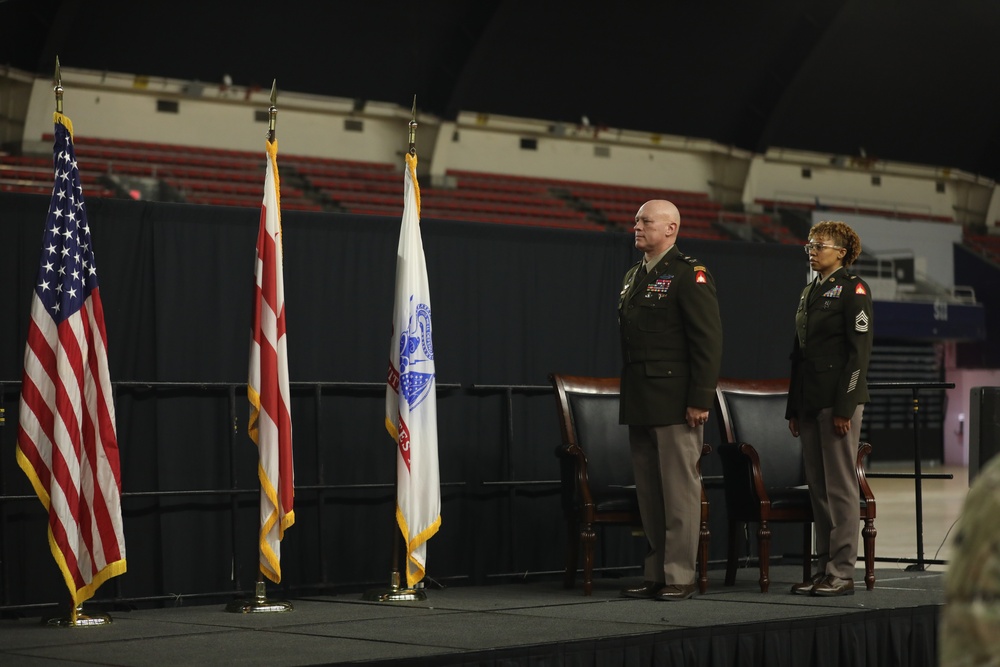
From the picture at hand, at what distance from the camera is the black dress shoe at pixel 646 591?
5051 millimetres

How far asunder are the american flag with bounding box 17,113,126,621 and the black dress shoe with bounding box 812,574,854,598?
249cm

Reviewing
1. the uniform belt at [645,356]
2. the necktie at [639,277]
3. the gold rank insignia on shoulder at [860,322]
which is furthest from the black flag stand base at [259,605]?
the gold rank insignia on shoulder at [860,322]

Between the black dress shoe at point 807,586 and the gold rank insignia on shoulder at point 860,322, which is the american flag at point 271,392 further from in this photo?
the gold rank insignia on shoulder at point 860,322

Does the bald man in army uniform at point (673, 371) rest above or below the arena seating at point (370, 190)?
below

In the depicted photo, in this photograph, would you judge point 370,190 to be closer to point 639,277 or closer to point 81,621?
point 639,277

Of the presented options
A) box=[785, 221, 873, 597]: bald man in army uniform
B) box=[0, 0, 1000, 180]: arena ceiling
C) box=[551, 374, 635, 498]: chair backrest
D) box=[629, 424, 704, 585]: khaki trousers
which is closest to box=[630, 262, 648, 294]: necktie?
box=[629, 424, 704, 585]: khaki trousers

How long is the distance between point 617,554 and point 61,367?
2.92 meters

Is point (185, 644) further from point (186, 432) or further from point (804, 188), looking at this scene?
point (804, 188)

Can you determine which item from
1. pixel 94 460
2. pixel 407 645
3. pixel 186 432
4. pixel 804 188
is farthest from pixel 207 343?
pixel 804 188

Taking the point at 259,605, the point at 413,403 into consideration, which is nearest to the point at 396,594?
the point at 259,605

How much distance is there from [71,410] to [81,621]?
695mm

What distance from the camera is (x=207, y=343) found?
5.40 m

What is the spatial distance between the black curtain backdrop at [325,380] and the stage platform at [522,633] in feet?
1.12

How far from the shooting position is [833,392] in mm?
4949
